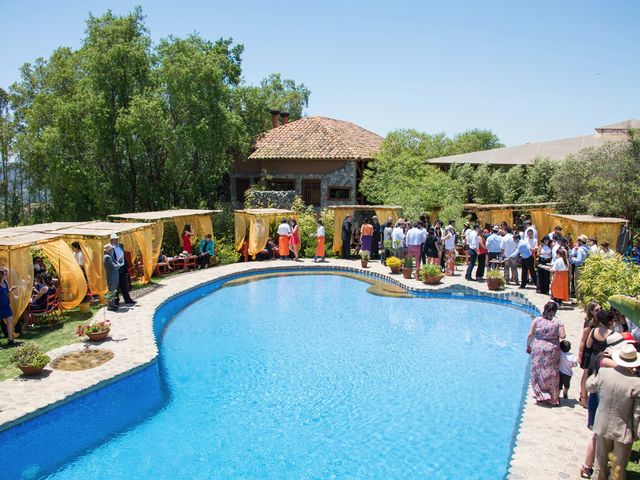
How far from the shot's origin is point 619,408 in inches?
204

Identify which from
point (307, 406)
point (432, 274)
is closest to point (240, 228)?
point (432, 274)

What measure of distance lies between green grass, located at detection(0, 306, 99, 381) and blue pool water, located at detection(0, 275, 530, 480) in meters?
1.81

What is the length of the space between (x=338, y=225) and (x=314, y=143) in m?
8.54

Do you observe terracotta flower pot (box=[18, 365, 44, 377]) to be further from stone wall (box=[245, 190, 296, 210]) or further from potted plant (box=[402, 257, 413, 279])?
stone wall (box=[245, 190, 296, 210])

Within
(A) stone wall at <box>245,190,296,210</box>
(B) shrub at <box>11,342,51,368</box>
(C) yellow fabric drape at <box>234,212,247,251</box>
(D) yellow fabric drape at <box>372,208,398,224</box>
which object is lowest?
(B) shrub at <box>11,342,51,368</box>

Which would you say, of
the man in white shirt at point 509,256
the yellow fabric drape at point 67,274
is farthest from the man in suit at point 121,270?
the man in white shirt at point 509,256

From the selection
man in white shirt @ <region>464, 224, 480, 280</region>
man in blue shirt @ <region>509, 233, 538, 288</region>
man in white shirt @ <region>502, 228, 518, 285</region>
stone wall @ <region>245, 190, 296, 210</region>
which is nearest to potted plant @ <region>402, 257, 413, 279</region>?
man in white shirt @ <region>464, 224, 480, 280</region>

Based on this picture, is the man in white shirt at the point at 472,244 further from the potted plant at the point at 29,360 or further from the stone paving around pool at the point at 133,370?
the potted plant at the point at 29,360

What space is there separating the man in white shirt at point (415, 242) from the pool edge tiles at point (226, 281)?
32.6 inches

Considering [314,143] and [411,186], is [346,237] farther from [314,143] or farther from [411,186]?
[314,143]

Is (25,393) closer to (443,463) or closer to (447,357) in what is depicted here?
(443,463)

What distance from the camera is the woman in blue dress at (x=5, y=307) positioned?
9.98 metres

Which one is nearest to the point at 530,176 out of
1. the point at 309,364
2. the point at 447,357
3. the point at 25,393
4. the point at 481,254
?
the point at 481,254

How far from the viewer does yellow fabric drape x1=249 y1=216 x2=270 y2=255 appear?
20.3m
